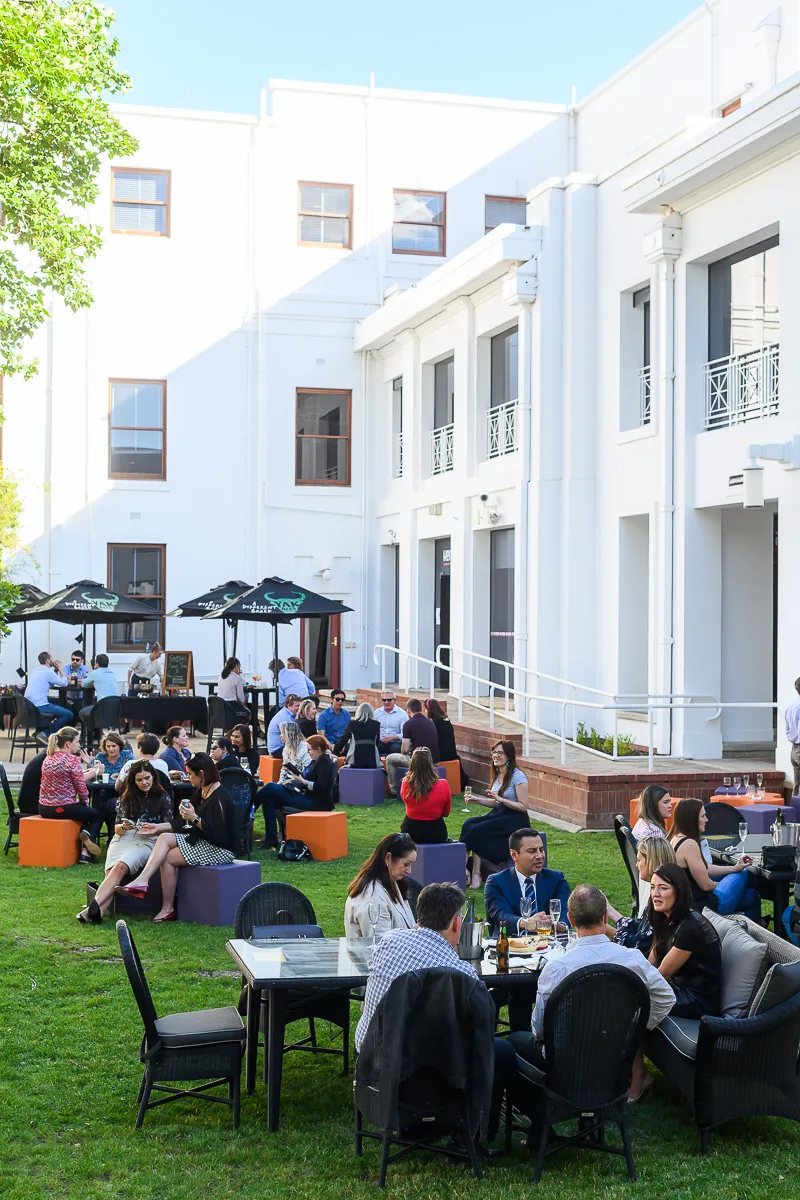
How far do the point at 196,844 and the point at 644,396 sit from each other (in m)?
10.8

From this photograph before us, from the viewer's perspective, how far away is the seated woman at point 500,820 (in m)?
10.9

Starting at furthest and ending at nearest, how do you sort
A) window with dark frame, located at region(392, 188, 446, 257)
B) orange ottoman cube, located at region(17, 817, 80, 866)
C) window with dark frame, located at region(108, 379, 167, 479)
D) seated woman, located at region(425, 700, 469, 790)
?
window with dark frame, located at region(392, 188, 446, 257)
window with dark frame, located at region(108, 379, 167, 479)
seated woman, located at region(425, 700, 469, 790)
orange ottoman cube, located at region(17, 817, 80, 866)

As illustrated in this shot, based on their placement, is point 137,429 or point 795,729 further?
point 137,429

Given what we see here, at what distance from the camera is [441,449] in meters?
24.9

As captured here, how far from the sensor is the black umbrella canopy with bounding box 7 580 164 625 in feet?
67.9

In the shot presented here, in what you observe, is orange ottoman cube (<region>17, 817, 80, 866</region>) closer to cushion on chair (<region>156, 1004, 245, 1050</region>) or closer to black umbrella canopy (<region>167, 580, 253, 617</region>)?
cushion on chair (<region>156, 1004, 245, 1050</region>)

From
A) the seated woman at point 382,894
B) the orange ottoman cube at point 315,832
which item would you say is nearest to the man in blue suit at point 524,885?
the seated woman at point 382,894

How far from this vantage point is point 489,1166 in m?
5.72

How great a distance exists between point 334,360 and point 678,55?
9.04m

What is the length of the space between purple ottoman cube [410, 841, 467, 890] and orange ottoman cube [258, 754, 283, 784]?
491 cm

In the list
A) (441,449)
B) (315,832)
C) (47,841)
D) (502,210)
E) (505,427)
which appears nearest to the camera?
(47,841)

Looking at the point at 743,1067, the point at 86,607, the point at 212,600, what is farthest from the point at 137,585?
the point at 743,1067

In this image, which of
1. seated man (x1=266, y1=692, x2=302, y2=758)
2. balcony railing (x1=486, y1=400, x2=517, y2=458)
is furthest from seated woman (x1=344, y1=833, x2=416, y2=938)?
balcony railing (x1=486, y1=400, x2=517, y2=458)

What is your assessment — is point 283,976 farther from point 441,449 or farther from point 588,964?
point 441,449
